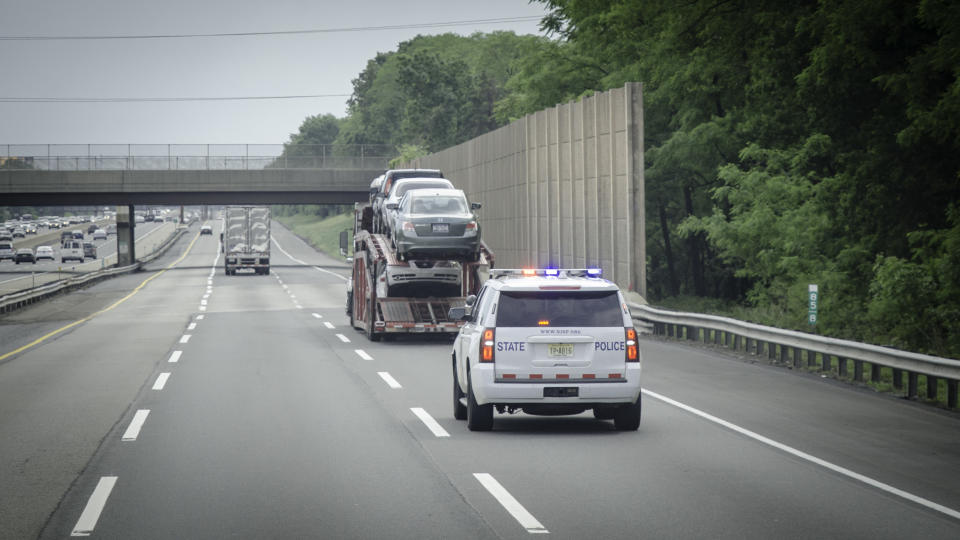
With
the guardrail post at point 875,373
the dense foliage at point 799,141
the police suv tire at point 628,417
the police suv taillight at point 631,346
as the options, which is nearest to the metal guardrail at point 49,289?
the dense foliage at point 799,141

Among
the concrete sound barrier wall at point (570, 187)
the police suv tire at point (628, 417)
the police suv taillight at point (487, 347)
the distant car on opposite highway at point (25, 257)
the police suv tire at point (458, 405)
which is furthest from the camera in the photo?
the distant car on opposite highway at point (25, 257)

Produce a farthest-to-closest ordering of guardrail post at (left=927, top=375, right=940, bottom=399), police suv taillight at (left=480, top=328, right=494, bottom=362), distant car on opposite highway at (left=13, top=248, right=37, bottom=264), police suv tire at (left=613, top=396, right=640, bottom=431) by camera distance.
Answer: distant car on opposite highway at (left=13, top=248, right=37, bottom=264) → guardrail post at (left=927, top=375, right=940, bottom=399) → police suv tire at (left=613, top=396, right=640, bottom=431) → police suv taillight at (left=480, top=328, right=494, bottom=362)

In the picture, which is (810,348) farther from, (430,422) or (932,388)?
(430,422)

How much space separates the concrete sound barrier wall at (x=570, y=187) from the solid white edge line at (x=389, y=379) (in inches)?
459

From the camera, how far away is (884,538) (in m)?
7.80

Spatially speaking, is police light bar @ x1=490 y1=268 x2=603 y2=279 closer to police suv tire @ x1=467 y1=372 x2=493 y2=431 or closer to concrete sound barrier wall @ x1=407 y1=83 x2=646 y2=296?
police suv tire @ x1=467 y1=372 x2=493 y2=431

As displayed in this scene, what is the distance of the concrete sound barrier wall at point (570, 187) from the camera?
30672 millimetres

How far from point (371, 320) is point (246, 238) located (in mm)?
47966

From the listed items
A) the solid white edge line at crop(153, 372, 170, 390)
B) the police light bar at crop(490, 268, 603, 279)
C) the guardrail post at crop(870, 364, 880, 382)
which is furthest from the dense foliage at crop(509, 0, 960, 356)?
the solid white edge line at crop(153, 372, 170, 390)

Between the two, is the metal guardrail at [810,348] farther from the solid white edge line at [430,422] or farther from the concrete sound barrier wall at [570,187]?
the solid white edge line at [430,422]

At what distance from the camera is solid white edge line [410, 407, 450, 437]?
12.9 m

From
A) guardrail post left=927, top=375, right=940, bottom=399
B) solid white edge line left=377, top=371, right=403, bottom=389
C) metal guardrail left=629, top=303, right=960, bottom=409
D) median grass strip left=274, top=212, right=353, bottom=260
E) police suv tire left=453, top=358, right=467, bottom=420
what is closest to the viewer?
police suv tire left=453, top=358, right=467, bottom=420

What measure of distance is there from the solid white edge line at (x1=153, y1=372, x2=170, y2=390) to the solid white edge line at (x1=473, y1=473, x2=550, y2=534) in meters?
8.85

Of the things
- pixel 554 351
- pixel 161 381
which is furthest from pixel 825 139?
pixel 554 351
